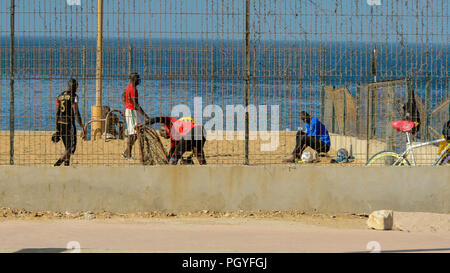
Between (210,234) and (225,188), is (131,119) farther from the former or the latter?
(210,234)

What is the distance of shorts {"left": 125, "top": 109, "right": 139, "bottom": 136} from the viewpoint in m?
12.4

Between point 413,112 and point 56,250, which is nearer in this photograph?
point 56,250

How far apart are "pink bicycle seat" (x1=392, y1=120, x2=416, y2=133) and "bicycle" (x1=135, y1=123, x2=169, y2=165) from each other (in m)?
3.54

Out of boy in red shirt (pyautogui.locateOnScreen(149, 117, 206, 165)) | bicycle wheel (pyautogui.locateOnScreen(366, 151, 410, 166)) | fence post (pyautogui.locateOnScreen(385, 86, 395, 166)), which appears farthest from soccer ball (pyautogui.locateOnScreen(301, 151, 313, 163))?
boy in red shirt (pyautogui.locateOnScreen(149, 117, 206, 165))

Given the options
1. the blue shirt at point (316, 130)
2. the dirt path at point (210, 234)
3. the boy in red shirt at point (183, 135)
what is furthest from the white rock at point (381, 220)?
the blue shirt at point (316, 130)

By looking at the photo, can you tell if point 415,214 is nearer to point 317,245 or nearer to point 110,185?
point 317,245

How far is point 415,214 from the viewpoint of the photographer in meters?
11.0

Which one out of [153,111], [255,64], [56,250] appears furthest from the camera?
[153,111]

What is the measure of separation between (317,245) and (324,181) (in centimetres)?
221

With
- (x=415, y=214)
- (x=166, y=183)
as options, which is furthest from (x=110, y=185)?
(x=415, y=214)

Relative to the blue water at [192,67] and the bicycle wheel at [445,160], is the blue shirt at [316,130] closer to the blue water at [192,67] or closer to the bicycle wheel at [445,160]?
the bicycle wheel at [445,160]

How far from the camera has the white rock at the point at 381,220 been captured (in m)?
10.2

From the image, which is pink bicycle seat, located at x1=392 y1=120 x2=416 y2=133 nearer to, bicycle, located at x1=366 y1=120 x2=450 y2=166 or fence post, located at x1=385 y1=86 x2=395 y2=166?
bicycle, located at x1=366 y1=120 x2=450 y2=166

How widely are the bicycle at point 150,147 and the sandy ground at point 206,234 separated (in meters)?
1.43
